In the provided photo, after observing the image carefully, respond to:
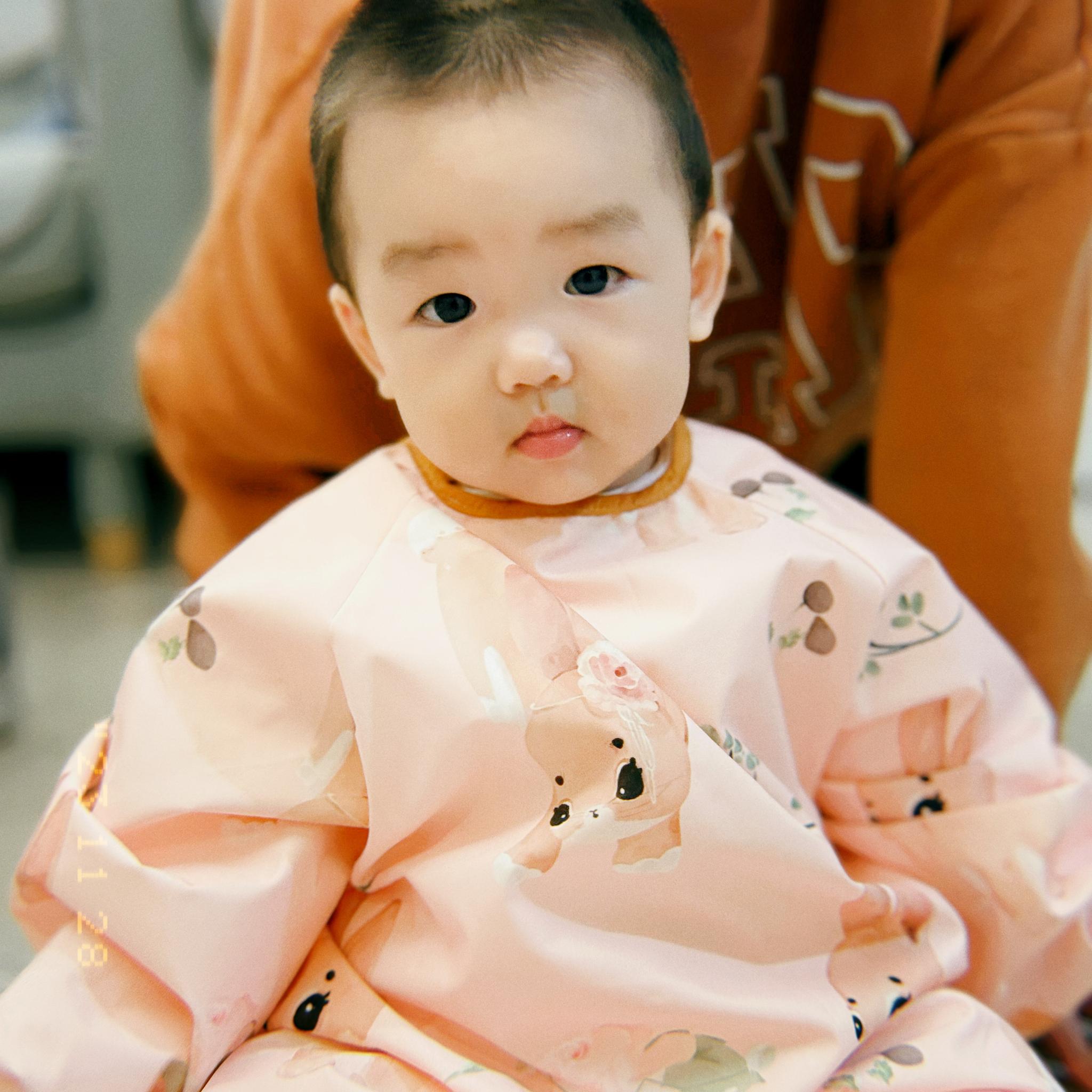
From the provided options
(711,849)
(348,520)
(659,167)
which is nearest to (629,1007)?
(711,849)

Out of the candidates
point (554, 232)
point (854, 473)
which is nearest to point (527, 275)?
point (554, 232)

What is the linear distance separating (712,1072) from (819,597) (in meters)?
0.26

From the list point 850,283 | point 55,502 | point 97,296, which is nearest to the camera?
point 850,283

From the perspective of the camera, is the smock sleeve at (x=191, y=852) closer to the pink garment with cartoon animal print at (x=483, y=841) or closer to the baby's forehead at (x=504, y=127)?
the pink garment with cartoon animal print at (x=483, y=841)

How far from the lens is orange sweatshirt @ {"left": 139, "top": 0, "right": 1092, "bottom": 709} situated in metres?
0.71

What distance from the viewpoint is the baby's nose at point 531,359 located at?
0.52m

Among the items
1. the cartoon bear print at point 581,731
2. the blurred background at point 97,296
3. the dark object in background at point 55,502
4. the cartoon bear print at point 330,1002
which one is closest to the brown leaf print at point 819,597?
the cartoon bear print at point 581,731

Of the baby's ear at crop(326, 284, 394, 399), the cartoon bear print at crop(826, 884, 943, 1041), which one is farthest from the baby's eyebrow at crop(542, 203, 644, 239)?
the cartoon bear print at crop(826, 884, 943, 1041)

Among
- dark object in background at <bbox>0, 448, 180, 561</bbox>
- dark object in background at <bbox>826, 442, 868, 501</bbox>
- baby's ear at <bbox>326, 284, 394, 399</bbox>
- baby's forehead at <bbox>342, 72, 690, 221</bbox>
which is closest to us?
baby's forehead at <bbox>342, 72, 690, 221</bbox>

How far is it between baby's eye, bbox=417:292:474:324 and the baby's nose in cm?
3

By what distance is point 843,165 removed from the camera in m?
0.75

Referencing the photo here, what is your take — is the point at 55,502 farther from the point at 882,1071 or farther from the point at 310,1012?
the point at 882,1071

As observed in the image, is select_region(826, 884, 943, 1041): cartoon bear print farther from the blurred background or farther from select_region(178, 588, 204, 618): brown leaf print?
the blurred background

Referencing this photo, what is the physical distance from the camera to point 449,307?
54 centimetres
